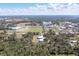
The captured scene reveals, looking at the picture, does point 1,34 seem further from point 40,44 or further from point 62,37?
point 62,37

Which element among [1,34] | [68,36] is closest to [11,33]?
[1,34]

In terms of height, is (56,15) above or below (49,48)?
above

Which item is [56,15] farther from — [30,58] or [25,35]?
[30,58]

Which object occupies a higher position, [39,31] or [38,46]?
[39,31]

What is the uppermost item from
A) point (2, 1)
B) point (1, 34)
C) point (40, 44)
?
point (2, 1)

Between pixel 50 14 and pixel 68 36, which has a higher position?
pixel 50 14

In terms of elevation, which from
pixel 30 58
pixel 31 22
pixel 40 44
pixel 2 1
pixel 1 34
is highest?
pixel 2 1

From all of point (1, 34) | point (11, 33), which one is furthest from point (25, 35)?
point (1, 34)
